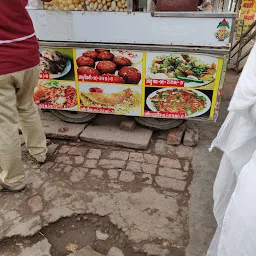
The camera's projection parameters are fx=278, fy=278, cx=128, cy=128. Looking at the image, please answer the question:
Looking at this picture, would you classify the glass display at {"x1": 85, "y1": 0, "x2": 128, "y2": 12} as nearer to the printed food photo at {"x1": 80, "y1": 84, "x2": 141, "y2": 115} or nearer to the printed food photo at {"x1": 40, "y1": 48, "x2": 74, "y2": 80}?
the printed food photo at {"x1": 40, "y1": 48, "x2": 74, "y2": 80}

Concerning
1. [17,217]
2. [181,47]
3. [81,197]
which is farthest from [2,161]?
[181,47]

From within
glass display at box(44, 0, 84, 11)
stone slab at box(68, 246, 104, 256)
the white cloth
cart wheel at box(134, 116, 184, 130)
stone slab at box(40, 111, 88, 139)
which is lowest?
stone slab at box(40, 111, 88, 139)

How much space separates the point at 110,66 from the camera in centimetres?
329

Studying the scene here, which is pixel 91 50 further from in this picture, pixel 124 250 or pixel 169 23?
pixel 124 250

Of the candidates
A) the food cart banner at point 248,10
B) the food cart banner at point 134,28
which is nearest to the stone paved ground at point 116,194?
the food cart banner at point 134,28

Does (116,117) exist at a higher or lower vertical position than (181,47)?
lower

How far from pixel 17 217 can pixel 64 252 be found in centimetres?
56

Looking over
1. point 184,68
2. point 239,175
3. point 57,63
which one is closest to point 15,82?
point 57,63

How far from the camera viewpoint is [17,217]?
2.38 metres

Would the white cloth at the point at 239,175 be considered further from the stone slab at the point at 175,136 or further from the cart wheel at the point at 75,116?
the cart wheel at the point at 75,116

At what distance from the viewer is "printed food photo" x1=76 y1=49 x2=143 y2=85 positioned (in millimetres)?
3207

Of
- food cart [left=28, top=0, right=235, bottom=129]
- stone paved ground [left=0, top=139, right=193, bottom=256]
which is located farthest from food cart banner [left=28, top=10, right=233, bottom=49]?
stone paved ground [left=0, top=139, right=193, bottom=256]

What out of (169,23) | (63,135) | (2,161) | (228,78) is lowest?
(228,78)

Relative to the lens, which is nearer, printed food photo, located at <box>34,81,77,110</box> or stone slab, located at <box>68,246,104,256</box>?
stone slab, located at <box>68,246,104,256</box>
